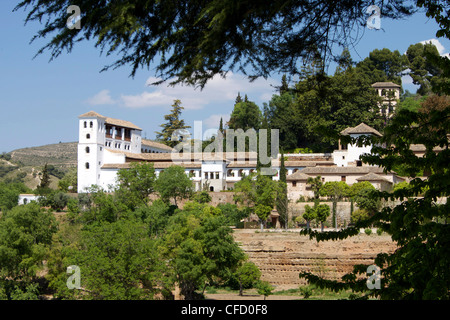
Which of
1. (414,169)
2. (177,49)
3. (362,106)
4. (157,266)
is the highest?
(362,106)

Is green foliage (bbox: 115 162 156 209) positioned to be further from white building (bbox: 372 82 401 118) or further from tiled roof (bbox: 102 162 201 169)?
white building (bbox: 372 82 401 118)

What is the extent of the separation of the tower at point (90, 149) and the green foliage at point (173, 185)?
9.02 metres

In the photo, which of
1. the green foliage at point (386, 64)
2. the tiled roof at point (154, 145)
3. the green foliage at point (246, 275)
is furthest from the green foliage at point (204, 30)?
the green foliage at point (386, 64)

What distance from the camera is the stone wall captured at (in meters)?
28.2

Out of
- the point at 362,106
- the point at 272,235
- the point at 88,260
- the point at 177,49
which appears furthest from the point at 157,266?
the point at 362,106

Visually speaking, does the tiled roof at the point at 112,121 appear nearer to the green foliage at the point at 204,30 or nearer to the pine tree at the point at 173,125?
the pine tree at the point at 173,125

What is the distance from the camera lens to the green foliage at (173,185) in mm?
40003

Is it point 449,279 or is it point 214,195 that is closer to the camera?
point 449,279

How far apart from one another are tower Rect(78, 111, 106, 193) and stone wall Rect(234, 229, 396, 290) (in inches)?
814

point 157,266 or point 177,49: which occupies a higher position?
point 177,49

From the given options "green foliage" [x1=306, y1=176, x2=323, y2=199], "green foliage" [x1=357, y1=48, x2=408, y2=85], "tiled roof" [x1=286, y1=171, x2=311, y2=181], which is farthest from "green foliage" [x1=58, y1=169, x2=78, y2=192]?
"green foliage" [x1=357, y1=48, x2=408, y2=85]

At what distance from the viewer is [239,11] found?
4.62m
